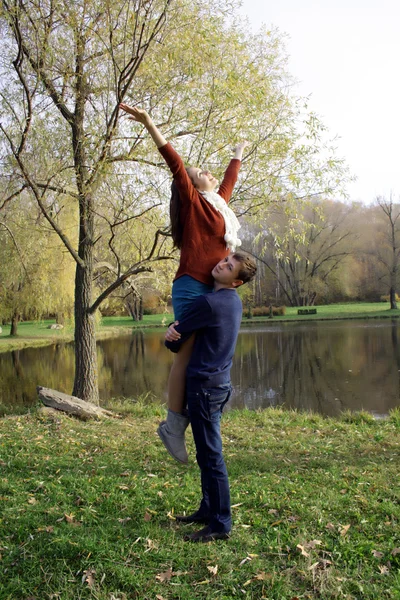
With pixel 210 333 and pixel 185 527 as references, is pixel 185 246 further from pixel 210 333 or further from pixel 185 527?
pixel 185 527

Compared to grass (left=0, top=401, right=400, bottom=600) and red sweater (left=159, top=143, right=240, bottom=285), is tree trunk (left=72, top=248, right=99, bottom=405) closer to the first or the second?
grass (left=0, top=401, right=400, bottom=600)

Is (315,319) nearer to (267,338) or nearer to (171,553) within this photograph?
(267,338)

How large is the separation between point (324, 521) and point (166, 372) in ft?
40.9

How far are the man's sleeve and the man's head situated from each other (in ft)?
0.60

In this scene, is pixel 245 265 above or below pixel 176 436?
above

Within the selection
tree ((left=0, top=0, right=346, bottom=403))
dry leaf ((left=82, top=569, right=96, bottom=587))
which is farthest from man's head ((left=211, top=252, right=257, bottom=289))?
tree ((left=0, top=0, right=346, bottom=403))

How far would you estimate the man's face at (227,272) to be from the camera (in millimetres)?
2826

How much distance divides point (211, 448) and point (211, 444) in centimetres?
2

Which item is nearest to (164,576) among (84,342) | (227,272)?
(227,272)

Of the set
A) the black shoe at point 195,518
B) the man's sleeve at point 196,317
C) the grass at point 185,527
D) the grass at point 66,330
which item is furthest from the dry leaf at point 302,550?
the grass at point 66,330

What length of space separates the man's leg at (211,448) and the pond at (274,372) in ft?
19.8

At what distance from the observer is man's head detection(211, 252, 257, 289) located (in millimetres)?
2826

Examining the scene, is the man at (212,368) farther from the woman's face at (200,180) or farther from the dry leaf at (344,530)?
the dry leaf at (344,530)

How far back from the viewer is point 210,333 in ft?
9.20
